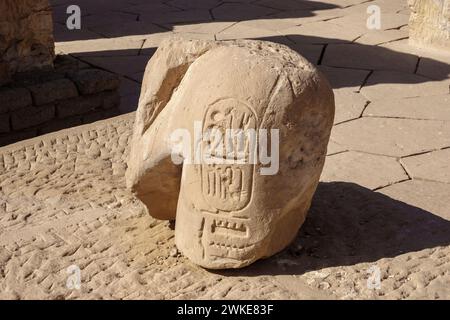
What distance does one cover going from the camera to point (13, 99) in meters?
4.62

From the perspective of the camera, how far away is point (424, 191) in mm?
3766

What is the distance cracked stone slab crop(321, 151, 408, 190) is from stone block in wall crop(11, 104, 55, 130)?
1.87 meters

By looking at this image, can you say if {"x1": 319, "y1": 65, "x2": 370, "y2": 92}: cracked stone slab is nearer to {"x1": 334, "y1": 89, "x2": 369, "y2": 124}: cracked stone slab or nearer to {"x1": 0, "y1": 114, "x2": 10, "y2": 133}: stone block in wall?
{"x1": 334, "y1": 89, "x2": 369, "y2": 124}: cracked stone slab

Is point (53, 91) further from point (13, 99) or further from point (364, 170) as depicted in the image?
point (364, 170)

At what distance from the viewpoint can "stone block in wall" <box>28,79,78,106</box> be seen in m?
4.72

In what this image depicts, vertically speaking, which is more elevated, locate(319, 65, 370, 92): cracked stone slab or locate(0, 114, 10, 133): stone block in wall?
locate(319, 65, 370, 92): cracked stone slab

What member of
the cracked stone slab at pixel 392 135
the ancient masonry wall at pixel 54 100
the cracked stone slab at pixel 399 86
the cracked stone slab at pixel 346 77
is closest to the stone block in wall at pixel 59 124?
the ancient masonry wall at pixel 54 100

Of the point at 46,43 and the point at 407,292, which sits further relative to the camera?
the point at 46,43

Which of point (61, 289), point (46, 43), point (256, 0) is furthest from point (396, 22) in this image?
point (61, 289)

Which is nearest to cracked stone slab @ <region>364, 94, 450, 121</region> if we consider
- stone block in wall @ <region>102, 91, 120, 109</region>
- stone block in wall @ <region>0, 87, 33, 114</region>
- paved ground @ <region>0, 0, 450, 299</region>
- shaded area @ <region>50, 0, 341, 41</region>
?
paved ground @ <region>0, 0, 450, 299</region>

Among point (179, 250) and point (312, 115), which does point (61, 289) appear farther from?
point (312, 115)

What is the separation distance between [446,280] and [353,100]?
8.27 ft

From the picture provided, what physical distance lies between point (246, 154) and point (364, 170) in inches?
61.1

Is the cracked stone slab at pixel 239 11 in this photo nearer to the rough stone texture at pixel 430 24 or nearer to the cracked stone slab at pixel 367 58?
the cracked stone slab at pixel 367 58
